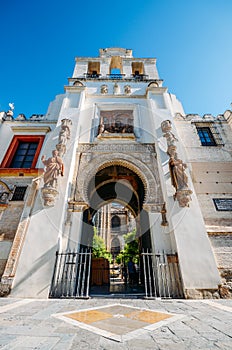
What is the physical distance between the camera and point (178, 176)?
19.1 feet

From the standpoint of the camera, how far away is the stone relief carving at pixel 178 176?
5527 millimetres

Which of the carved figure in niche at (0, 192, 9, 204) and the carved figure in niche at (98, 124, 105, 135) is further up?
the carved figure in niche at (98, 124, 105, 135)

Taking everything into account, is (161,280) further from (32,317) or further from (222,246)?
(32,317)

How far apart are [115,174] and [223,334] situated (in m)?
7.59

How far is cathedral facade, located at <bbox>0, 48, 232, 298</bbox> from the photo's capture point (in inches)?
181

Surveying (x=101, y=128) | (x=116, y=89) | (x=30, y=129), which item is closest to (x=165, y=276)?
(x=101, y=128)

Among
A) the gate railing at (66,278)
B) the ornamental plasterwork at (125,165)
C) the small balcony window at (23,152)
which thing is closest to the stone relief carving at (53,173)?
the ornamental plasterwork at (125,165)

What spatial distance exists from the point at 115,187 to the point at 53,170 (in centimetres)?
498

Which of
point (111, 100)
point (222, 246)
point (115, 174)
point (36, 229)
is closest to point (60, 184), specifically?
point (36, 229)

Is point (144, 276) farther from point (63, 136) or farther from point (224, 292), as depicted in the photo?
point (63, 136)

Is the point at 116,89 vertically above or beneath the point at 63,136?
above

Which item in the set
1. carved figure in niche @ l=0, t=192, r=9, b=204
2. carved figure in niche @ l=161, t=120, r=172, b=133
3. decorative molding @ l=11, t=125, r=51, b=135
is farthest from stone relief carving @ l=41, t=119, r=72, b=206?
carved figure in niche @ l=161, t=120, r=172, b=133

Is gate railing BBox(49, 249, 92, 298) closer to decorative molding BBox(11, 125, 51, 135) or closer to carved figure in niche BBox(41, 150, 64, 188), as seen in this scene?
carved figure in niche BBox(41, 150, 64, 188)

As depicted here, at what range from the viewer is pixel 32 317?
2449mm
